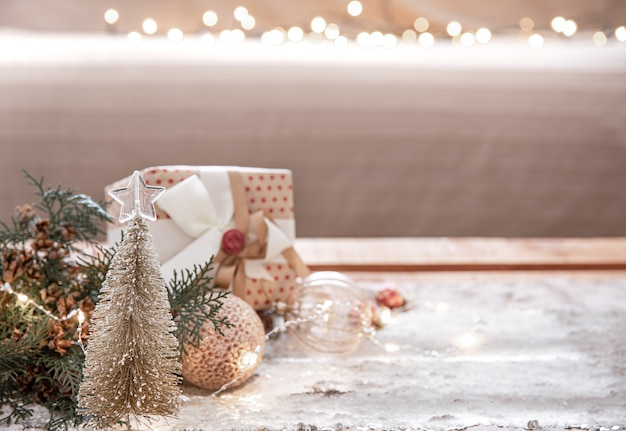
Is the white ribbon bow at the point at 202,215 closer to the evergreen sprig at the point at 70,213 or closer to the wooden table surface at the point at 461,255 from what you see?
the evergreen sprig at the point at 70,213

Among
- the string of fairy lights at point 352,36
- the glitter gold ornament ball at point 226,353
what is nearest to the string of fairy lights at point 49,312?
the glitter gold ornament ball at point 226,353

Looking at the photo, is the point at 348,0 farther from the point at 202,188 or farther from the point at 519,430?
the point at 519,430

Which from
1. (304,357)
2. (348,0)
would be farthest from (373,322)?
(348,0)

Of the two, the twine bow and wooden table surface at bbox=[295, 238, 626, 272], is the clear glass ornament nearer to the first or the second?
the twine bow

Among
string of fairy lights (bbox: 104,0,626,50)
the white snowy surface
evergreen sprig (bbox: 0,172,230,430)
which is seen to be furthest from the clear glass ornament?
string of fairy lights (bbox: 104,0,626,50)

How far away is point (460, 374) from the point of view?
0.82 m

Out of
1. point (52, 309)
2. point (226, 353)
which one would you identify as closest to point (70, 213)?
point (52, 309)

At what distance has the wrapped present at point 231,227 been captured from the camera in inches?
34.9

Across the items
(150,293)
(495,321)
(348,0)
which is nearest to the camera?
(150,293)

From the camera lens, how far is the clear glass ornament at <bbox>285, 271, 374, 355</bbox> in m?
0.86

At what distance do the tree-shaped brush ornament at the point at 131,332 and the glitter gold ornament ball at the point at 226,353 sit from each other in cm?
13

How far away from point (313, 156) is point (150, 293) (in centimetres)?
95

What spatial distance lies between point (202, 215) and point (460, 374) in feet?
1.18

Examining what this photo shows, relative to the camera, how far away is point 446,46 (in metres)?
1.83
